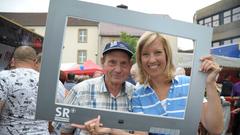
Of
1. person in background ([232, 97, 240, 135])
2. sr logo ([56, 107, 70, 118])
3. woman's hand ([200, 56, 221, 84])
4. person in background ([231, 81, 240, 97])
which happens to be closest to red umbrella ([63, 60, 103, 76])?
sr logo ([56, 107, 70, 118])

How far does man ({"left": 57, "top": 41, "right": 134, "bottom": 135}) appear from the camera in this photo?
A: 221 cm

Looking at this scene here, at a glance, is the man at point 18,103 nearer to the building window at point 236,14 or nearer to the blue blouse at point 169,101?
the blue blouse at point 169,101

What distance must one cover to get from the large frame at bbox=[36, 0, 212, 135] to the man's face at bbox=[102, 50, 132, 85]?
1.01 ft

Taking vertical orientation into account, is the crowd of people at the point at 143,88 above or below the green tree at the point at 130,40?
below

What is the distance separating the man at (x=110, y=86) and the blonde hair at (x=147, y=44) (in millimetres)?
75

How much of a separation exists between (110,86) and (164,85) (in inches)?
13.9

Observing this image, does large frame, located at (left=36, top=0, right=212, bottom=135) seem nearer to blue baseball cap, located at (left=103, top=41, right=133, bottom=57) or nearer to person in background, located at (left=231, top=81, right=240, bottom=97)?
blue baseball cap, located at (left=103, top=41, right=133, bottom=57)

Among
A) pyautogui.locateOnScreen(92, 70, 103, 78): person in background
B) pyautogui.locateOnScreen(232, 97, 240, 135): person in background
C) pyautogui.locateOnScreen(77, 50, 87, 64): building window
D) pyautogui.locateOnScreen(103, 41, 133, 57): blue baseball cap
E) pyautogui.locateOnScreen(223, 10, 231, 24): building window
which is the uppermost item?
pyautogui.locateOnScreen(223, 10, 231, 24): building window

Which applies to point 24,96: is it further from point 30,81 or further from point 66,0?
point 66,0

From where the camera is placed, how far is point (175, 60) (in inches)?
85.0

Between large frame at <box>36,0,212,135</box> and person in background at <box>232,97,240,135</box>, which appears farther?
person in background at <box>232,97,240,135</box>

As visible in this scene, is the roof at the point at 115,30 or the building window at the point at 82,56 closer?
the roof at the point at 115,30

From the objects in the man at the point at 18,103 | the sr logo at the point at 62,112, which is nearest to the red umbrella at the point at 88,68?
the sr logo at the point at 62,112

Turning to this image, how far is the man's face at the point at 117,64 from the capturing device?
7.35 feet
